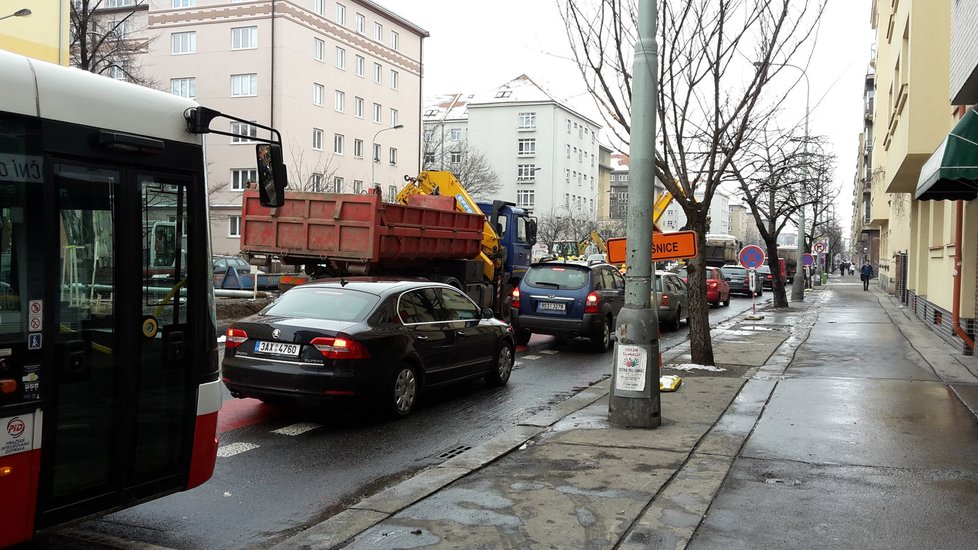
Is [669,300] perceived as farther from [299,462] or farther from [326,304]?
[299,462]

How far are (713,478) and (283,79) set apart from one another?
45.0 metres

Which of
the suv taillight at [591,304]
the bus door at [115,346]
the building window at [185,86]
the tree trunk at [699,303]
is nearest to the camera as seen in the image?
the bus door at [115,346]

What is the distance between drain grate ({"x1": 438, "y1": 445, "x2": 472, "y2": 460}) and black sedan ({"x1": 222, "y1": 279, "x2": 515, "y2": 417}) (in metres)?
1.09

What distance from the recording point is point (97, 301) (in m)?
4.18

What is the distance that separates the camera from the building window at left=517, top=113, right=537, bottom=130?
269 feet

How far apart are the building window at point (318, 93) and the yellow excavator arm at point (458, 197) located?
107ft

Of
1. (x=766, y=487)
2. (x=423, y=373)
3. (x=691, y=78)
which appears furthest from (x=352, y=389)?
(x=691, y=78)

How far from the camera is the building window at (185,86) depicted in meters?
50.1

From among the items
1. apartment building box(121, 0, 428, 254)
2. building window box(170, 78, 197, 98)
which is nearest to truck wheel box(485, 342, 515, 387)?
apartment building box(121, 0, 428, 254)

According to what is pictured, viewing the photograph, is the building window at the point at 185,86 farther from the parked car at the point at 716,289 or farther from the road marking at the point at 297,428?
the road marking at the point at 297,428

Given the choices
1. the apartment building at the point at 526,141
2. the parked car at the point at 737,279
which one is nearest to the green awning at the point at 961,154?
the parked car at the point at 737,279

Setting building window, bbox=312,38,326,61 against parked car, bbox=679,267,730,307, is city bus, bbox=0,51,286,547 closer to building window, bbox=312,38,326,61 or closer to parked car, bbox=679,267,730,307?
parked car, bbox=679,267,730,307

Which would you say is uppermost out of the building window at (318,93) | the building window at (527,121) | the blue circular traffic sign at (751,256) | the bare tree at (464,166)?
the building window at (527,121)

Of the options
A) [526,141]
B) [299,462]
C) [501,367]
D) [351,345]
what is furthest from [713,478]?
[526,141]
